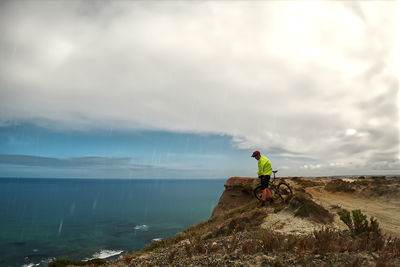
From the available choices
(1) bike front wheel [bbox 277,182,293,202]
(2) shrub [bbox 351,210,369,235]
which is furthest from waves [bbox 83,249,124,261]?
(2) shrub [bbox 351,210,369,235]

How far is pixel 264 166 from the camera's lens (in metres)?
12.8

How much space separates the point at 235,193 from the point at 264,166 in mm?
19382

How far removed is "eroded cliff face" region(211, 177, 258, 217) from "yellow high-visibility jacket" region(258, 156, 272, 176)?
1726cm

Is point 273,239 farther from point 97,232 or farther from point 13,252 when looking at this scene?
point 97,232

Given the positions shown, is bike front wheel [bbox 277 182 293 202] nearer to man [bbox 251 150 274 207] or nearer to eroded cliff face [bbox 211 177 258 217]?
man [bbox 251 150 274 207]

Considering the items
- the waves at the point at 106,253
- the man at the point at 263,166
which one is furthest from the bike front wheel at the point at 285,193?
the waves at the point at 106,253

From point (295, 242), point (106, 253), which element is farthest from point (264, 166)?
point (106, 253)

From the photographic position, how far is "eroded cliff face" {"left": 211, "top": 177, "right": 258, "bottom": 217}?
29.7 meters

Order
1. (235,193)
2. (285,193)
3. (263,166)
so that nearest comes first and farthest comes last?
(263,166) < (285,193) < (235,193)

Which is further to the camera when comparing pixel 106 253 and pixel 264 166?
pixel 106 253

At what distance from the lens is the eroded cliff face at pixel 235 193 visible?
29.7 meters

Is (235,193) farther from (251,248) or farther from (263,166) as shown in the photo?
(251,248)

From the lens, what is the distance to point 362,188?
934 inches

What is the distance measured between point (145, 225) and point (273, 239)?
8504 centimetres
